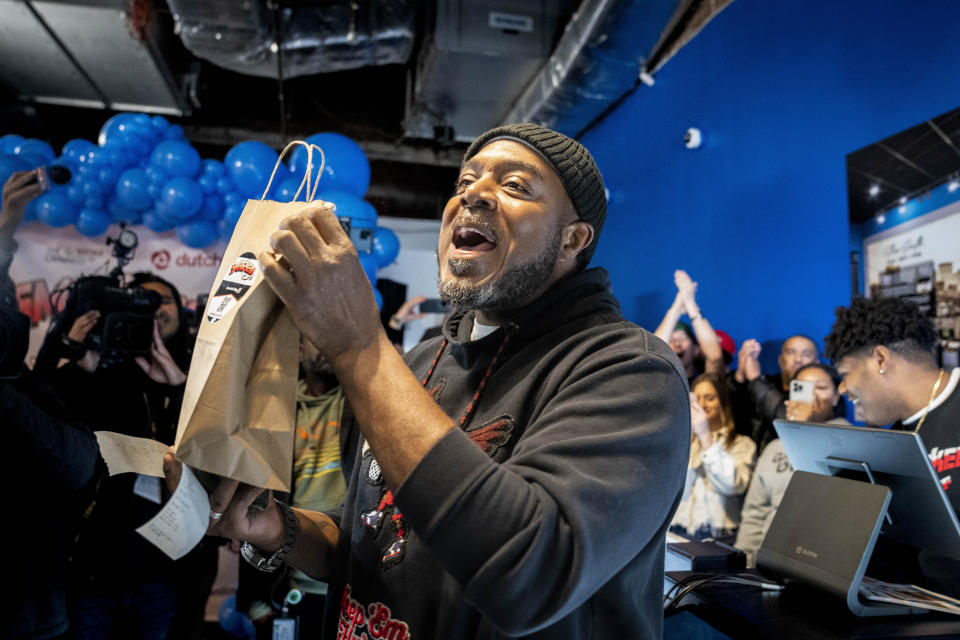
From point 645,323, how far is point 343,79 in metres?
4.38

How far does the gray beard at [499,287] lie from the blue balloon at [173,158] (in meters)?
3.52

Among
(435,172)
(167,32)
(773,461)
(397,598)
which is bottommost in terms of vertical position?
(773,461)

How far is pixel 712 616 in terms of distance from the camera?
4.65 ft

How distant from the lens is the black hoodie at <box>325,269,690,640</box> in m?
0.70

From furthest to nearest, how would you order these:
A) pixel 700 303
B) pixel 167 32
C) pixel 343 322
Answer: pixel 167 32
pixel 700 303
pixel 343 322

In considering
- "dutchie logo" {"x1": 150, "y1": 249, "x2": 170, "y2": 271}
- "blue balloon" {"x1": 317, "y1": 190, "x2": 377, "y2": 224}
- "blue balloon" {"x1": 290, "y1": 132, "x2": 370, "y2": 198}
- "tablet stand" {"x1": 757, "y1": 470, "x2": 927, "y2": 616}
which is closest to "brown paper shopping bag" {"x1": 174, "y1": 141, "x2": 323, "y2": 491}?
"tablet stand" {"x1": 757, "y1": 470, "x2": 927, "y2": 616}

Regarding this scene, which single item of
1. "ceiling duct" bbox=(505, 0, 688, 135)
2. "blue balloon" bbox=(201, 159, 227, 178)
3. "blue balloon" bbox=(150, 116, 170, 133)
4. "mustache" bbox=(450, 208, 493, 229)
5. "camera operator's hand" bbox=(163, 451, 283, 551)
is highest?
"ceiling duct" bbox=(505, 0, 688, 135)

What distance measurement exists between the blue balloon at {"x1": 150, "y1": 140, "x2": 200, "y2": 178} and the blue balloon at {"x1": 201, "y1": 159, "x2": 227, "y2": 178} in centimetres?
10

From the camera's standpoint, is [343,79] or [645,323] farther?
[343,79]

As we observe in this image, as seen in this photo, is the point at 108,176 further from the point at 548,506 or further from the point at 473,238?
the point at 548,506

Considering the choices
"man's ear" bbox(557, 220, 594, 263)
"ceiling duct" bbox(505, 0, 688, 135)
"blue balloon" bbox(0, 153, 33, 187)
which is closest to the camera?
"man's ear" bbox(557, 220, 594, 263)

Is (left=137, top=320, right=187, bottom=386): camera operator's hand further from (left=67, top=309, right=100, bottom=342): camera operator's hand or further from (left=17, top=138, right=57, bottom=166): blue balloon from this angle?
(left=17, top=138, right=57, bottom=166): blue balloon

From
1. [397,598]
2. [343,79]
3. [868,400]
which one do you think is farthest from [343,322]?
[343,79]

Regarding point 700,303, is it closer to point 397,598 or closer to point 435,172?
point 397,598
